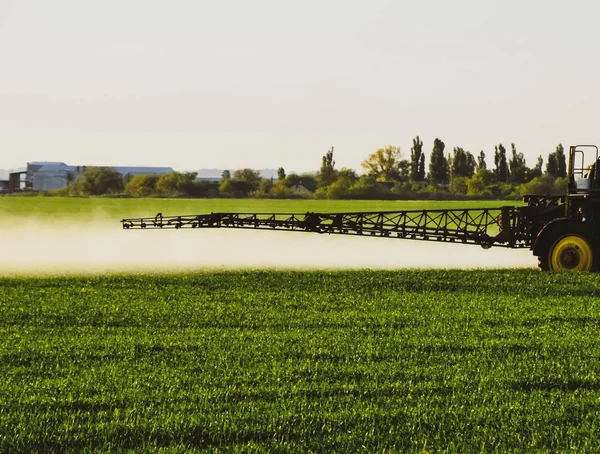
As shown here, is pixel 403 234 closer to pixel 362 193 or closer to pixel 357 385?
pixel 357 385

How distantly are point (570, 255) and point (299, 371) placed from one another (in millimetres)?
11629

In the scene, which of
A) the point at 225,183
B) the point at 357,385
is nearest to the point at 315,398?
the point at 357,385

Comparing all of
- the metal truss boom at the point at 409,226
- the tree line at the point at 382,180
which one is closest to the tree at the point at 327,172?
the tree line at the point at 382,180

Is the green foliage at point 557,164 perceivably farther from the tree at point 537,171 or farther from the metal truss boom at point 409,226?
the metal truss boom at point 409,226

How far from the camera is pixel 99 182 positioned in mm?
117938

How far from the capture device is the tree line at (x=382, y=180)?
10194 cm

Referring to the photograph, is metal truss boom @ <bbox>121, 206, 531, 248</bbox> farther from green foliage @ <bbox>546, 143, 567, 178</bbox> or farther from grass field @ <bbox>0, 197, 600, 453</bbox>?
green foliage @ <bbox>546, 143, 567, 178</bbox>

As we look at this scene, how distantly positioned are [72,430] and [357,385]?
10.6 ft

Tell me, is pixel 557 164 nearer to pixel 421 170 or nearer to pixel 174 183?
pixel 421 170

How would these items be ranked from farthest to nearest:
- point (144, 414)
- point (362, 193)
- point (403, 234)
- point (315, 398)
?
point (362, 193) < point (403, 234) < point (315, 398) < point (144, 414)

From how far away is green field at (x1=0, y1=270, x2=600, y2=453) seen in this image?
25.9 feet

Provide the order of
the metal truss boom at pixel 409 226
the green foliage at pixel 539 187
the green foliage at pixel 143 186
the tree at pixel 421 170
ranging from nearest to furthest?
1. the metal truss boom at pixel 409 226
2. the green foliage at pixel 539 187
3. the green foliage at pixel 143 186
4. the tree at pixel 421 170

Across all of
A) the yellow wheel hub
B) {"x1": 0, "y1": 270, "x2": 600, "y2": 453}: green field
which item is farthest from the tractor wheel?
{"x1": 0, "y1": 270, "x2": 600, "y2": 453}: green field

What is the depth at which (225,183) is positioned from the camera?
111 meters
